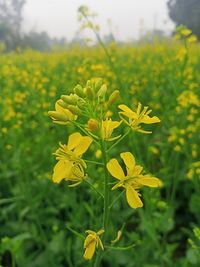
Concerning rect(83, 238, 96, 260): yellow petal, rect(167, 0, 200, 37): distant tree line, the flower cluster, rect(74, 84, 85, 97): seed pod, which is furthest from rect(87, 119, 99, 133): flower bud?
rect(167, 0, 200, 37): distant tree line

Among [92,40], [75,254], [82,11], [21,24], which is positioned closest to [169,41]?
[92,40]

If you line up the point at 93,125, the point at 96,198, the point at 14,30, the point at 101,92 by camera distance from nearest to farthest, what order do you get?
the point at 93,125 → the point at 101,92 → the point at 96,198 → the point at 14,30

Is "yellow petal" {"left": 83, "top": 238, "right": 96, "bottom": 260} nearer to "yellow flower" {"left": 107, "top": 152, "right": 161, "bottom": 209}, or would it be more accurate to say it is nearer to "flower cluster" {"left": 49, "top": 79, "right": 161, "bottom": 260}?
"flower cluster" {"left": 49, "top": 79, "right": 161, "bottom": 260}

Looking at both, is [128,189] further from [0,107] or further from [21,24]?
[21,24]

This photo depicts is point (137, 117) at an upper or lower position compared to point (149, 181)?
upper

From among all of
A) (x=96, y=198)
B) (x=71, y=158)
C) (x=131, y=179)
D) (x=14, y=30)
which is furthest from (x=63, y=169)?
(x=14, y=30)

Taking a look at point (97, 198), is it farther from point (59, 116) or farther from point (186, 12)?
point (186, 12)

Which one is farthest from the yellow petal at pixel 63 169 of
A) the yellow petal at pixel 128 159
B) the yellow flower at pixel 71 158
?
the yellow petal at pixel 128 159
